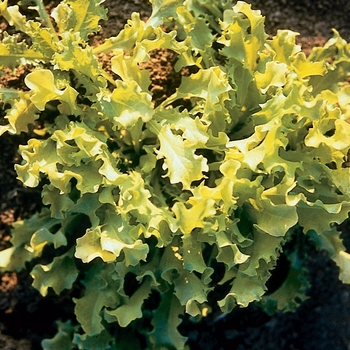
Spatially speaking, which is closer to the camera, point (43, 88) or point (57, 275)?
point (43, 88)

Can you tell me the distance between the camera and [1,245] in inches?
59.8

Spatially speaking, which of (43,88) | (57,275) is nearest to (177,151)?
(43,88)

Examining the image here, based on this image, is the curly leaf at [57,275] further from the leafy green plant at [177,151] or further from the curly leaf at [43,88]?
the curly leaf at [43,88]

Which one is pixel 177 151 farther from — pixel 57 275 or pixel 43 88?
pixel 57 275

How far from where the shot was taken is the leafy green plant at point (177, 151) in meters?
1.13

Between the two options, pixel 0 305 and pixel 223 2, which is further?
pixel 0 305

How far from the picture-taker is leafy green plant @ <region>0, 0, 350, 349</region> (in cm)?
113

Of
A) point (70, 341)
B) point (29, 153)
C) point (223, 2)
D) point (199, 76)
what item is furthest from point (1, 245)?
point (223, 2)

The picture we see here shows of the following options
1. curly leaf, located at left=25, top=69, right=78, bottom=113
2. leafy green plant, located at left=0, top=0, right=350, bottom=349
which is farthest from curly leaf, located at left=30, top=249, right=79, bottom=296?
curly leaf, located at left=25, top=69, right=78, bottom=113

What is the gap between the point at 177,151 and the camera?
1.15 metres

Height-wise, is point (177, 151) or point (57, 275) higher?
point (177, 151)

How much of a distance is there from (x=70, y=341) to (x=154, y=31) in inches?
35.3

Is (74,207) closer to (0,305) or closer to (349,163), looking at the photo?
(0,305)

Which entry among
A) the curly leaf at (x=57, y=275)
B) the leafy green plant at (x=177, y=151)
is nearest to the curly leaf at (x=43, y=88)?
the leafy green plant at (x=177, y=151)
